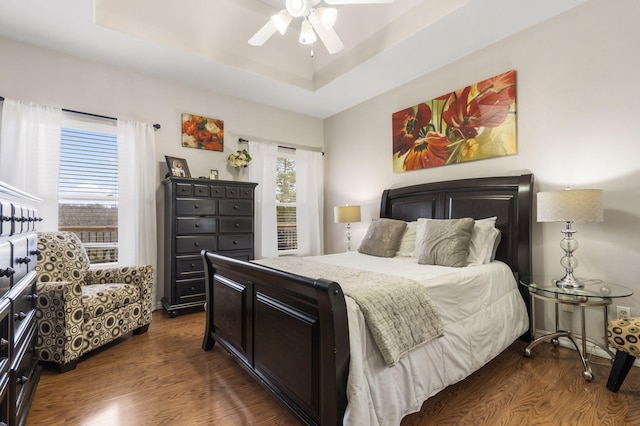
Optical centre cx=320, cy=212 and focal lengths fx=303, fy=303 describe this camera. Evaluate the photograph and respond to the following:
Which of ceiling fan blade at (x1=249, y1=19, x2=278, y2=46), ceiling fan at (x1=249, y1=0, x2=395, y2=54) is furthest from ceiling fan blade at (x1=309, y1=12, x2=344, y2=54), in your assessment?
ceiling fan blade at (x1=249, y1=19, x2=278, y2=46)

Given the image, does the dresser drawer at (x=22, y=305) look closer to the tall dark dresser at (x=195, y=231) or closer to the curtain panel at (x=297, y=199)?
the tall dark dresser at (x=195, y=231)

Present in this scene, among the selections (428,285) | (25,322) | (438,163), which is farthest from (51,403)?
(438,163)

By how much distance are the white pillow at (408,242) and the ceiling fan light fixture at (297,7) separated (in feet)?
7.14

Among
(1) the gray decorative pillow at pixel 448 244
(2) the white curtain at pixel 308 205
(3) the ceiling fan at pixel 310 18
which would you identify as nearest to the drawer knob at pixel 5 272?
(3) the ceiling fan at pixel 310 18

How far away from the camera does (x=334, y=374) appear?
1.24 metres

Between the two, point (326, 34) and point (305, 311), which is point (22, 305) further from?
point (326, 34)

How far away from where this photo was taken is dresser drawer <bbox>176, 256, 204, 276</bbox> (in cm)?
329

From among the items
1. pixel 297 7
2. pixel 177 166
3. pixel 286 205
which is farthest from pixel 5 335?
pixel 286 205

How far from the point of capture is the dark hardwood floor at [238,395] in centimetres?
162

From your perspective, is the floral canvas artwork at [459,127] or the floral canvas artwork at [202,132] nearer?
the floral canvas artwork at [459,127]

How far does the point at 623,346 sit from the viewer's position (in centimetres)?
178

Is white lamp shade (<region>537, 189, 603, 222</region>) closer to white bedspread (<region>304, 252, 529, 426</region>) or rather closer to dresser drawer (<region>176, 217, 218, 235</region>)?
white bedspread (<region>304, 252, 529, 426</region>)

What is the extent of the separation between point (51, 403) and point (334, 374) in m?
1.75

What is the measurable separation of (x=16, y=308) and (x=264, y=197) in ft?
10.3
